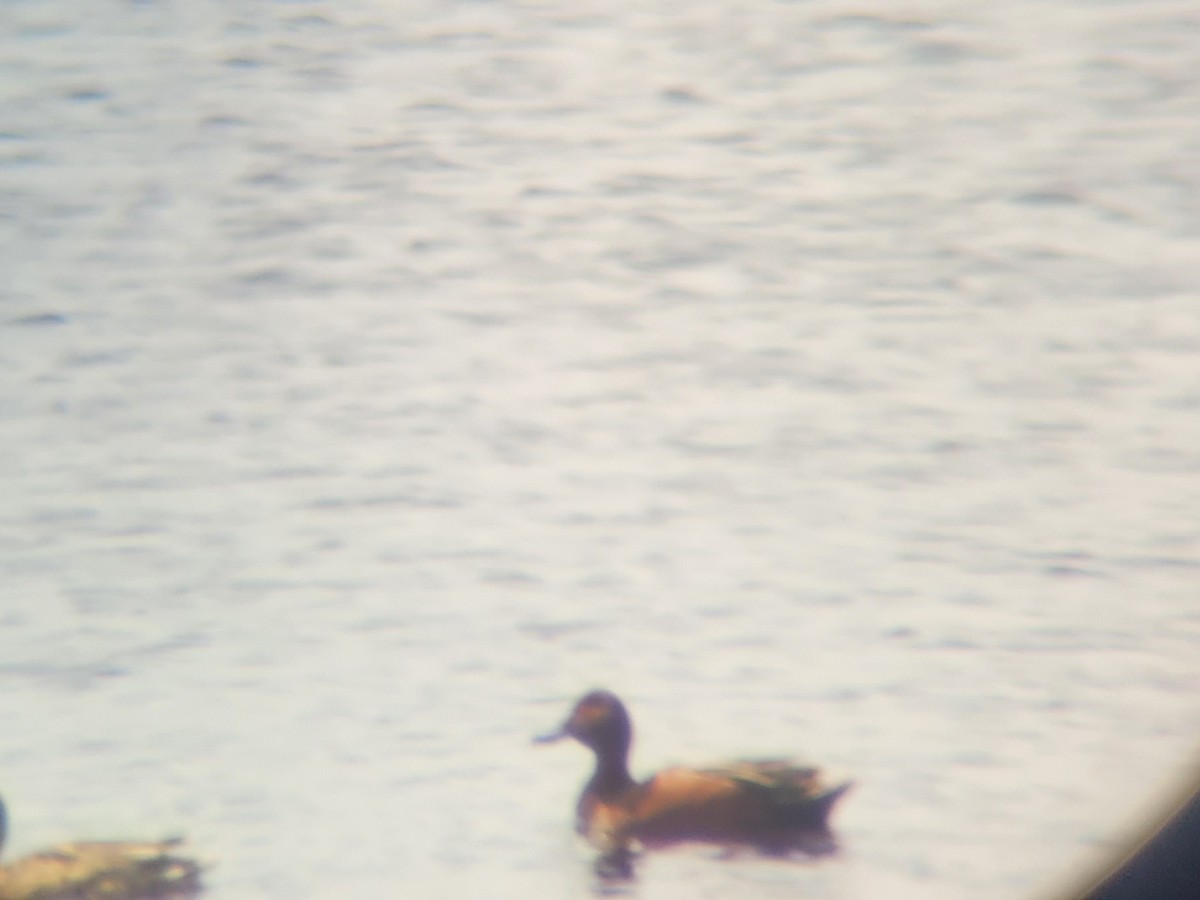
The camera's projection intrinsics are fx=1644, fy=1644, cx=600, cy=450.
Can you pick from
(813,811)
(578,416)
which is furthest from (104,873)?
(578,416)

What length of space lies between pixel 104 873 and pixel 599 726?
1077 mm

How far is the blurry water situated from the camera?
10.8 ft

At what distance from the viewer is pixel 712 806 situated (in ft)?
9.89

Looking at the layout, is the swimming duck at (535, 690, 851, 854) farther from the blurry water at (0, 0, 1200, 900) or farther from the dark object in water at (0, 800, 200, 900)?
the dark object in water at (0, 800, 200, 900)

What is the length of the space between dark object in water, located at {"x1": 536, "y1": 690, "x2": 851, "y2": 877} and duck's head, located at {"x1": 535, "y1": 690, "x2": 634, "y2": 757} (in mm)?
67

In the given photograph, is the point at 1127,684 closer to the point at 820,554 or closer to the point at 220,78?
the point at 820,554

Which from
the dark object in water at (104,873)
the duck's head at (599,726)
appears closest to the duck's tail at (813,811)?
the duck's head at (599,726)

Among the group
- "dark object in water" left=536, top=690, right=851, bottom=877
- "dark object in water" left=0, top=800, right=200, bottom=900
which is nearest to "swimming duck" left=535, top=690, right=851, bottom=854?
"dark object in water" left=536, top=690, right=851, bottom=877

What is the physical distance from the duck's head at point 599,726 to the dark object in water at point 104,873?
0.88 meters

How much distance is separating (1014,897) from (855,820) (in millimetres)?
517

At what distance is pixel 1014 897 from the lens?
250cm

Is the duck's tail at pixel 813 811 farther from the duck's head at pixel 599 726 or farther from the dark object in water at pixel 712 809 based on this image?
the duck's head at pixel 599 726

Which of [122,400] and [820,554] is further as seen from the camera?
→ [122,400]

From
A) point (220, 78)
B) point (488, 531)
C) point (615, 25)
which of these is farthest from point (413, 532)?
point (220, 78)
